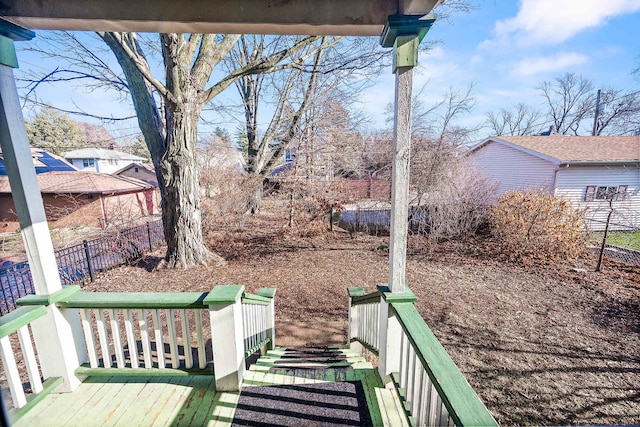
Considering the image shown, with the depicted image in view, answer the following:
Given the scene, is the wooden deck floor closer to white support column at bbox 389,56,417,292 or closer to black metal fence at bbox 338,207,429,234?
white support column at bbox 389,56,417,292

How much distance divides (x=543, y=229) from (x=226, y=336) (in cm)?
874

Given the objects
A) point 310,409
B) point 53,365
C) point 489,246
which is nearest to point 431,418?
point 310,409

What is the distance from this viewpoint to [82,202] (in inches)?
428

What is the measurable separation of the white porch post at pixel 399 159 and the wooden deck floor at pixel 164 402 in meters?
0.28

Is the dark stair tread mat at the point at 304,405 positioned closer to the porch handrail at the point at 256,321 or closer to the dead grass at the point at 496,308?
the porch handrail at the point at 256,321

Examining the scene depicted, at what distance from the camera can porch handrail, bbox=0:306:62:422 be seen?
1.84m

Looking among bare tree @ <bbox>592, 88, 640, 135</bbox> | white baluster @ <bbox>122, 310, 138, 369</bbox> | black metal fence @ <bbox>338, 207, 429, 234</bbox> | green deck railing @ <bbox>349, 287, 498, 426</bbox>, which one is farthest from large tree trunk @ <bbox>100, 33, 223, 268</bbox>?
bare tree @ <bbox>592, 88, 640, 135</bbox>

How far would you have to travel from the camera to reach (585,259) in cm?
723

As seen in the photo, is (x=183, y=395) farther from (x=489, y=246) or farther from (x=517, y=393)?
(x=489, y=246)

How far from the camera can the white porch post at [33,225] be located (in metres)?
1.85

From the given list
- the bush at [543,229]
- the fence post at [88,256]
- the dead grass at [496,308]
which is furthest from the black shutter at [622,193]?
the fence post at [88,256]

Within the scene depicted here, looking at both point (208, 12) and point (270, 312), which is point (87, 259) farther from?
point (208, 12)

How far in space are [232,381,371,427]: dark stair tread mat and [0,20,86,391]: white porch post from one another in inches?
59.4

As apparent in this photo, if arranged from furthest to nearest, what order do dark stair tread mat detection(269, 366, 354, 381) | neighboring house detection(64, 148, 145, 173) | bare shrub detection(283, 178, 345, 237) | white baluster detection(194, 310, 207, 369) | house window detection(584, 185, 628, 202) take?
neighboring house detection(64, 148, 145, 173)
house window detection(584, 185, 628, 202)
bare shrub detection(283, 178, 345, 237)
dark stair tread mat detection(269, 366, 354, 381)
white baluster detection(194, 310, 207, 369)
